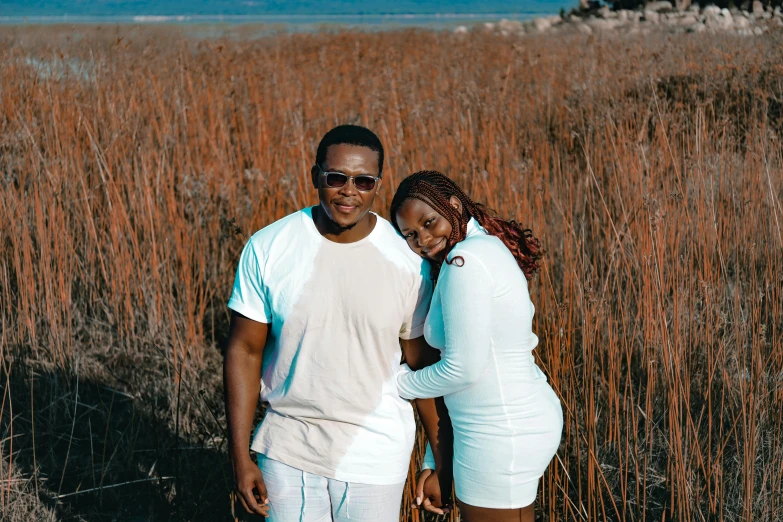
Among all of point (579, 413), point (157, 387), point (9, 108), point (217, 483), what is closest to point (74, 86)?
point (9, 108)

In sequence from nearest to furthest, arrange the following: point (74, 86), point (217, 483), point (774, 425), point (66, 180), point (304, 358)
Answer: point (304, 358) < point (774, 425) < point (217, 483) < point (66, 180) < point (74, 86)

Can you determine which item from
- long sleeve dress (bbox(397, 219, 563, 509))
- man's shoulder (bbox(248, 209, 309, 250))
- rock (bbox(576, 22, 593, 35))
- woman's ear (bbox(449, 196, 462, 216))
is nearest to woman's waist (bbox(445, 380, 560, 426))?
long sleeve dress (bbox(397, 219, 563, 509))

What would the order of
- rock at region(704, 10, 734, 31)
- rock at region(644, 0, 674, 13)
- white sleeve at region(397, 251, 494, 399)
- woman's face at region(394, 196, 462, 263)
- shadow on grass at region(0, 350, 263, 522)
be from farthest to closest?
rock at region(644, 0, 674, 13)
rock at region(704, 10, 734, 31)
shadow on grass at region(0, 350, 263, 522)
woman's face at region(394, 196, 462, 263)
white sleeve at region(397, 251, 494, 399)

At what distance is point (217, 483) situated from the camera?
2578 millimetres

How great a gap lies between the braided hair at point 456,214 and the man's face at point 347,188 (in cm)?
9

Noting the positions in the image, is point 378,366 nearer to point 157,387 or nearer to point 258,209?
point 157,387

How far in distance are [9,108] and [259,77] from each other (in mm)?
1952

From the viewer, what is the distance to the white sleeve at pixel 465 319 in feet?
4.70

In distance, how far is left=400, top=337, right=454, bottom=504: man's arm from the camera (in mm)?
1608

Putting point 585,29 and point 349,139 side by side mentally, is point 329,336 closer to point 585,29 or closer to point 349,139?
point 349,139

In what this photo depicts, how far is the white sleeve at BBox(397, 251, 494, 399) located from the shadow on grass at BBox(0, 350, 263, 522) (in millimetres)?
1267

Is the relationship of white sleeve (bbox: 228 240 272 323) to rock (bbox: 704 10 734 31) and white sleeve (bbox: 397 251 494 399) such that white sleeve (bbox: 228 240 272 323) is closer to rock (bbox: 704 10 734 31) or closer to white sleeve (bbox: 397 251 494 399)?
white sleeve (bbox: 397 251 494 399)

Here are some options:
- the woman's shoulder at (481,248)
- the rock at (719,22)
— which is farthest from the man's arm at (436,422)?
the rock at (719,22)

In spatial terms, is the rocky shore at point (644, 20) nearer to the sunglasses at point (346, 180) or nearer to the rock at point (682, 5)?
the rock at point (682, 5)
